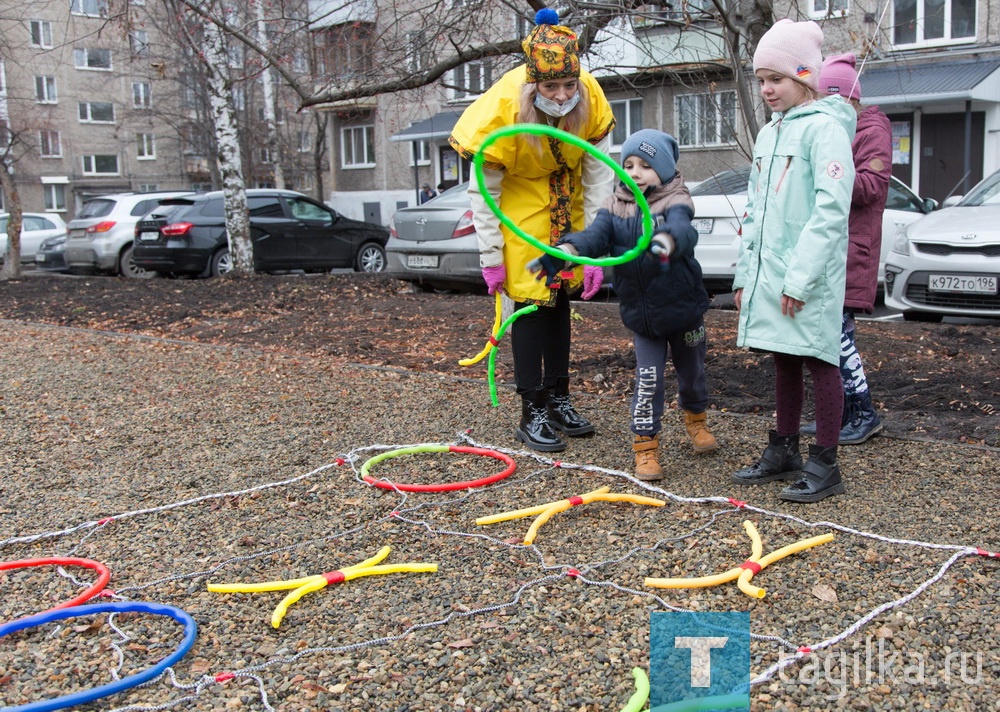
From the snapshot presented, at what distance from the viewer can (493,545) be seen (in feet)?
11.9

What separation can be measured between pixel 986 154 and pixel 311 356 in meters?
18.4

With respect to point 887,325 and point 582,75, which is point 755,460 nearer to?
point 582,75

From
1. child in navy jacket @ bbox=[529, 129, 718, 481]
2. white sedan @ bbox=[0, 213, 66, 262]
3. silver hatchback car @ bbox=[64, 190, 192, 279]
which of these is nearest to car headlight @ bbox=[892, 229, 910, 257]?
child in navy jacket @ bbox=[529, 129, 718, 481]

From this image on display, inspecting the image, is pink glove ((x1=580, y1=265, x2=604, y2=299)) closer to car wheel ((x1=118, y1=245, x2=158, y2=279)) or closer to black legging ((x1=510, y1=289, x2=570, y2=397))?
black legging ((x1=510, y1=289, x2=570, y2=397))

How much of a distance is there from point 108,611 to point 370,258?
1512 cm

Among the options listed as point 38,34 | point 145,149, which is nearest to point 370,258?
point 38,34

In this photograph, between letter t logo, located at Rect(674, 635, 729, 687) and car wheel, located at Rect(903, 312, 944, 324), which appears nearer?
letter t logo, located at Rect(674, 635, 729, 687)

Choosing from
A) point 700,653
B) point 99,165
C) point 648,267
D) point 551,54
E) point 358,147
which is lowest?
point 700,653

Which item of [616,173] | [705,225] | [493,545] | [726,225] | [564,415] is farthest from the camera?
[705,225]

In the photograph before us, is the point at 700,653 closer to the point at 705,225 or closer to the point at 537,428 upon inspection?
the point at 537,428

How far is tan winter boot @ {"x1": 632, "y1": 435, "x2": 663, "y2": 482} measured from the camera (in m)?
4.30

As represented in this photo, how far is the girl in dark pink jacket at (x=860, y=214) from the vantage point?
14.9 feet

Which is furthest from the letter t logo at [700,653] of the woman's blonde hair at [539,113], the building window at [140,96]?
the building window at [140,96]

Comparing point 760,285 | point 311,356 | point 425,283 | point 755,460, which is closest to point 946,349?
point 755,460
